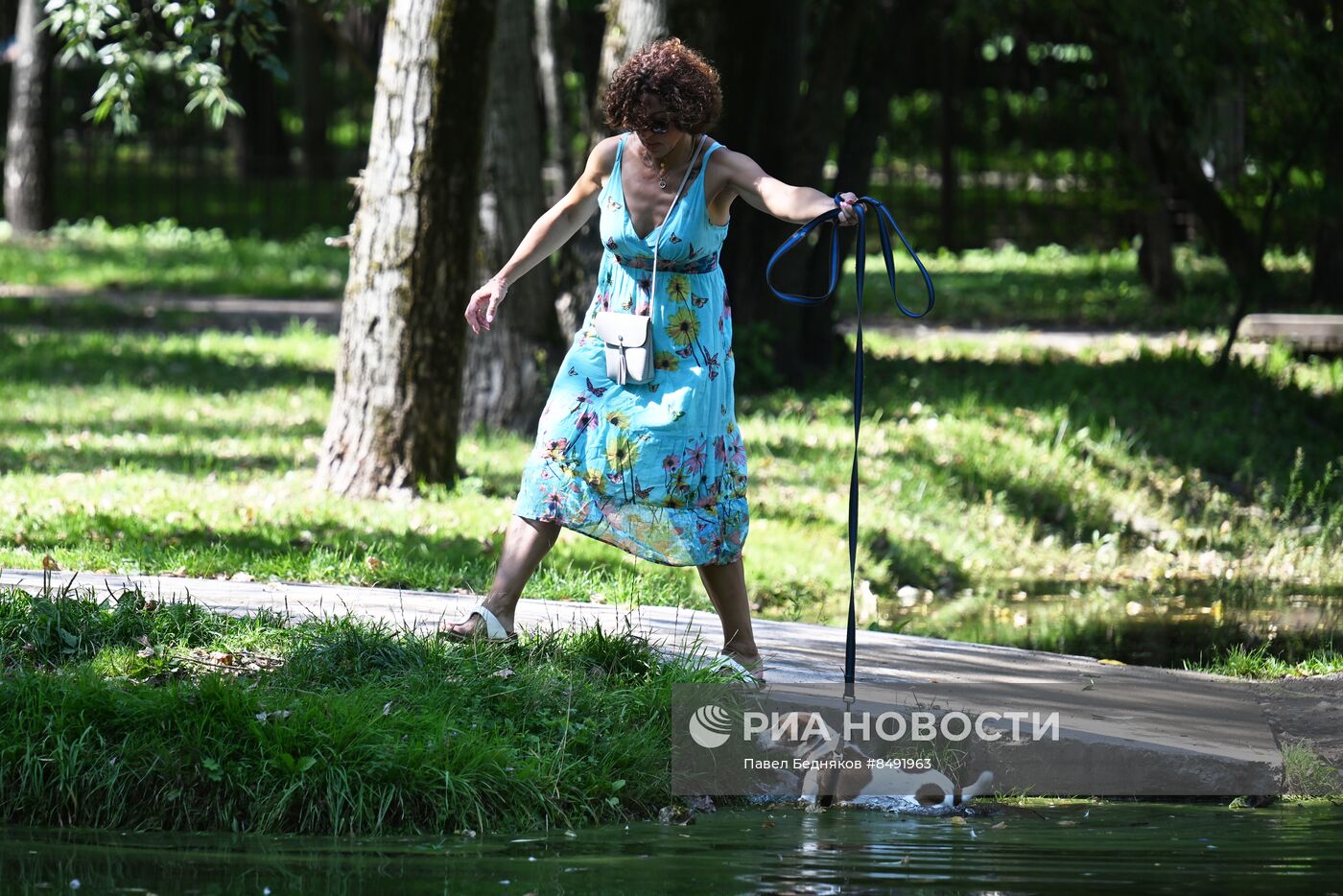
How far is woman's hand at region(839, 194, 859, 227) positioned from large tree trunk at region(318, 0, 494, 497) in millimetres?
4286

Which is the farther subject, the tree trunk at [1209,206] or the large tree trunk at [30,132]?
the large tree trunk at [30,132]

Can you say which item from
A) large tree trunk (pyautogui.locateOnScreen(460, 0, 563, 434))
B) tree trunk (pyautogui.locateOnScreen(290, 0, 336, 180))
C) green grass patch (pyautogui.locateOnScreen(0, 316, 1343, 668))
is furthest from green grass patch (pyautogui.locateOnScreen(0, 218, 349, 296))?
large tree trunk (pyautogui.locateOnScreen(460, 0, 563, 434))

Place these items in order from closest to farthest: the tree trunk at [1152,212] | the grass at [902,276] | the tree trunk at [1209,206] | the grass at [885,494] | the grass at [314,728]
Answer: the grass at [314,728]
the grass at [885,494]
the tree trunk at [1209,206]
the tree trunk at [1152,212]
the grass at [902,276]

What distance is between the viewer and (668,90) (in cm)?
567

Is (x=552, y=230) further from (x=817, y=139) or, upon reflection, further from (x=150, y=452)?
(x=817, y=139)

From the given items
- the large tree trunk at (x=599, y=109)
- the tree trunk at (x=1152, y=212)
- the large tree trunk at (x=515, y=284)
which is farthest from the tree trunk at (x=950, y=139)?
the large tree trunk at (x=515, y=284)

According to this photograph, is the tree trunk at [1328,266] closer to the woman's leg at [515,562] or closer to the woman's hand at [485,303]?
the woman's hand at [485,303]

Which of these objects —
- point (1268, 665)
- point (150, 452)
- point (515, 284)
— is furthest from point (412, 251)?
point (1268, 665)

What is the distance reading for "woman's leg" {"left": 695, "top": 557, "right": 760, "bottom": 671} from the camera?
594 centimetres

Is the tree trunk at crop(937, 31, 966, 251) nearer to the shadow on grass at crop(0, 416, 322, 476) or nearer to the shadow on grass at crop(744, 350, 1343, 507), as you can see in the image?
the shadow on grass at crop(744, 350, 1343, 507)

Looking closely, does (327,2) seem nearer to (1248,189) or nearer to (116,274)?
(116,274)

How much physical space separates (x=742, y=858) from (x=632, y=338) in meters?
1.81

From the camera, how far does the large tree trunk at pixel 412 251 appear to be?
9281 mm

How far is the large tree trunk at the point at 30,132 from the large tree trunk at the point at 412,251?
1458cm
